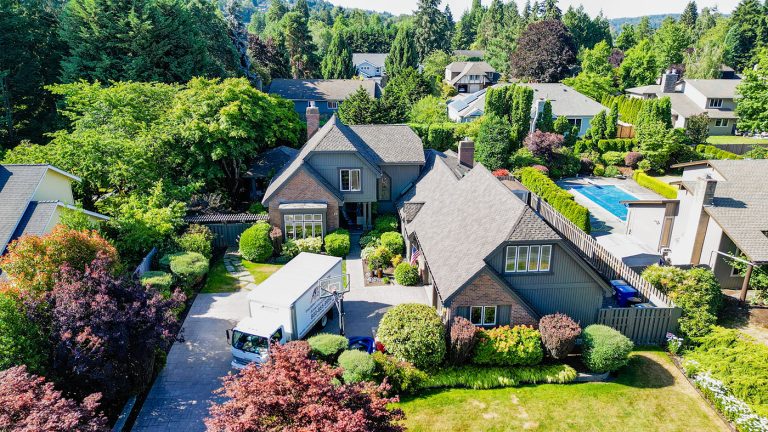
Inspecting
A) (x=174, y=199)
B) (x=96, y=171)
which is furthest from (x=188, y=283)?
(x=96, y=171)

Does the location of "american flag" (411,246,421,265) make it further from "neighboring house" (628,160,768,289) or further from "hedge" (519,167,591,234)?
"neighboring house" (628,160,768,289)

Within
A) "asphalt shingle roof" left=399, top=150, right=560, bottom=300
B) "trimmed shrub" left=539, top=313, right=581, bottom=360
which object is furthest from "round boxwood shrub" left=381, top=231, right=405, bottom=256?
"trimmed shrub" left=539, top=313, right=581, bottom=360

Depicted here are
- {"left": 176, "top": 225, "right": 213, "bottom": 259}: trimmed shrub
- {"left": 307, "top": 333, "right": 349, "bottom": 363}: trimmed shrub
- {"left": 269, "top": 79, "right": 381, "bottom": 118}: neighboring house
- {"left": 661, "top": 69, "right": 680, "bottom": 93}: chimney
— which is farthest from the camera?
{"left": 661, "top": 69, "right": 680, "bottom": 93}: chimney

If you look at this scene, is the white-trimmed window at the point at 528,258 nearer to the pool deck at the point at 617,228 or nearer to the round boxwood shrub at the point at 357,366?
the round boxwood shrub at the point at 357,366

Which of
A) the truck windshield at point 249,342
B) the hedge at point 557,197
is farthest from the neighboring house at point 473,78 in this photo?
the truck windshield at point 249,342

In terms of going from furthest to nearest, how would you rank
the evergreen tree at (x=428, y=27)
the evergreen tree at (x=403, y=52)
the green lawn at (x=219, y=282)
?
the evergreen tree at (x=428, y=27)
the evergreen tree at (x=403, y=52)
the green lawn at (x=219, y=282)

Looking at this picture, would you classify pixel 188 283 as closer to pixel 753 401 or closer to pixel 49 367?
pixel 49 367
